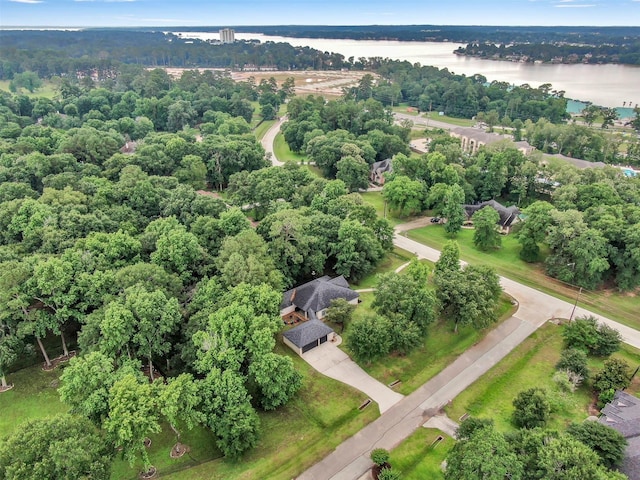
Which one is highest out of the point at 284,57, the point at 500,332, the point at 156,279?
the point at 284,57

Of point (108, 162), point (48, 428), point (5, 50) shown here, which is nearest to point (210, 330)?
point (48, 428)

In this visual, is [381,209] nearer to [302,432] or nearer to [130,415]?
[302,432]

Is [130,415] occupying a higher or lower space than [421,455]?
higher

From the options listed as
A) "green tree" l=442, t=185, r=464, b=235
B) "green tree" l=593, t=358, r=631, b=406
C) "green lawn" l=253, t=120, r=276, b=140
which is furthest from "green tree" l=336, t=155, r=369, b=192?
"green tree" l=593, t=358, r=631, b=406

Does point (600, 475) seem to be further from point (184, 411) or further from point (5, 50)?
point (5, 50)

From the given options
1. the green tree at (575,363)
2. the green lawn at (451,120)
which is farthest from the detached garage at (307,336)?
the green lawn at (451,120)

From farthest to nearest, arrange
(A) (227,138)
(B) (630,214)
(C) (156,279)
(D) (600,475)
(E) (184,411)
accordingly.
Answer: (A) (227,138), (B) (630,214), (C) (156,279), (E) (184,411), (D) (600,475)

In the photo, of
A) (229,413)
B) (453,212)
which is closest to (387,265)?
(453,212)
